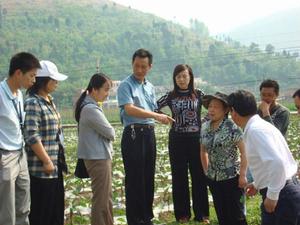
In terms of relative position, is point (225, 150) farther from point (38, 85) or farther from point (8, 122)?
Result: point (8, 122)

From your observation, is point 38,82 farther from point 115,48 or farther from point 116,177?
point 115,48

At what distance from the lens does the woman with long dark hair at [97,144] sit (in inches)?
186

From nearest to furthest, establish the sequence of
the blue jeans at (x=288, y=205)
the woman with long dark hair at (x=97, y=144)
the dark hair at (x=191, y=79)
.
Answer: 1. the blue jeans at (x=288, y=205)
2. the woman with long dark hair at (x=97, y=144)
3. the dark hair at (x=191, y=79)

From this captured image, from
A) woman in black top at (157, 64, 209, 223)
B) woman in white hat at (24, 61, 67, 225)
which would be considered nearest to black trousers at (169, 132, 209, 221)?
woman in black top at (157, 64, 209, 223)

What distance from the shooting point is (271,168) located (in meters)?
3.24

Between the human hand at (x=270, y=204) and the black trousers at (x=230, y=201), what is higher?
the human hand at (x=270, y=204)

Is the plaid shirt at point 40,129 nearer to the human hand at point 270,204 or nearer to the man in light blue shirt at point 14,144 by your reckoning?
the man in light blue shirt at point 14,144

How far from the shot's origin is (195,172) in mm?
5484

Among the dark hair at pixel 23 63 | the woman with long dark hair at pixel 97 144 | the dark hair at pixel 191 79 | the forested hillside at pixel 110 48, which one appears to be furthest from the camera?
the forested hillside at pixel 110 48

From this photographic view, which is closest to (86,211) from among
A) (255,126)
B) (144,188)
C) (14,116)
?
(144,188)

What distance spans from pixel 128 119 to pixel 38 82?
1.17 meters

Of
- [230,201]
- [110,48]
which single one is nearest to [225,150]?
[230,201]

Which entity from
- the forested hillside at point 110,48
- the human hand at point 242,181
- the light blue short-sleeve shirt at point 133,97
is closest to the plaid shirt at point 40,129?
the light blue short-sleeve shirt at point 133,97

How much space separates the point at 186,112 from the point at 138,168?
90cm
